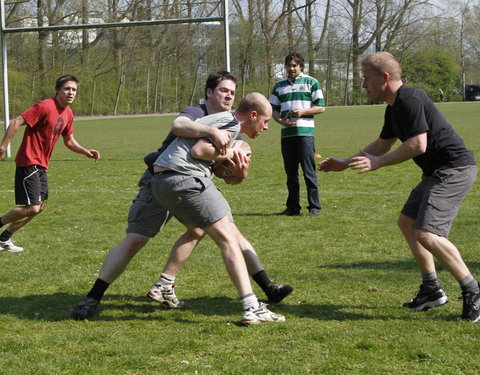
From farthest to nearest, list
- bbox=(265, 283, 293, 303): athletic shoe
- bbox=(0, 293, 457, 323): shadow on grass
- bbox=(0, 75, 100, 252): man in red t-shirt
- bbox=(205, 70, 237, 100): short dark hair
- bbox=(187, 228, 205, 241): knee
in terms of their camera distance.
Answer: bbox=(0, 75, 100, 252): man in red t-shirt, bbox=(187, 228, 205, 241): knee, bbox=(265, 283, 293, 303): athletic shoe, bbox=(0, 293, 457, 323): shadow on grass, bbox=(205, 70, 237, 100): short dark hair

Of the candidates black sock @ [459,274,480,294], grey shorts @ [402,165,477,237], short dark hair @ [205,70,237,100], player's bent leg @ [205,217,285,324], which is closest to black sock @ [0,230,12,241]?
player's bent leg @ [205,217,285,324]

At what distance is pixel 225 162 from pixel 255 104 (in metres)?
0.44

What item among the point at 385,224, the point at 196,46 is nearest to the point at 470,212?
the point at 385,224

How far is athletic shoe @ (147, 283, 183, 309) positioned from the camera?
552cm

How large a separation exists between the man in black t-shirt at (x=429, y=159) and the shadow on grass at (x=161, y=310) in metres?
0.48

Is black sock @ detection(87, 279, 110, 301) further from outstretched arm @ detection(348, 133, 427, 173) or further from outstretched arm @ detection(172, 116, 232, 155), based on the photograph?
outstretched arm @ detection(348, 133, 427, 173)

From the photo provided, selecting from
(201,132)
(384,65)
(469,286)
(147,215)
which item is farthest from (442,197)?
(147,215)

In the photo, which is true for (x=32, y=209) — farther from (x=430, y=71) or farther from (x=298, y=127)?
(x=430, y=71)

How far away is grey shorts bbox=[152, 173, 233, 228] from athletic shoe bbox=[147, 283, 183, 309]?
2.66 feet

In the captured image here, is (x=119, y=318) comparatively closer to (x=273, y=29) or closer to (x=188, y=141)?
(x=188, y=141)

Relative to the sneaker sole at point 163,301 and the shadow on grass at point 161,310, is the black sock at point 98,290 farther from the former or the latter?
the sneaker sole at point 163,301

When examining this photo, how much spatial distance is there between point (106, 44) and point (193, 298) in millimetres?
43554

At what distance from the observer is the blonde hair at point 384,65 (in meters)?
4.91

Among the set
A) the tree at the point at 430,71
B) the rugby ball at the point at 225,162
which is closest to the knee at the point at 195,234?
the rugby ball at the point at 225,162
